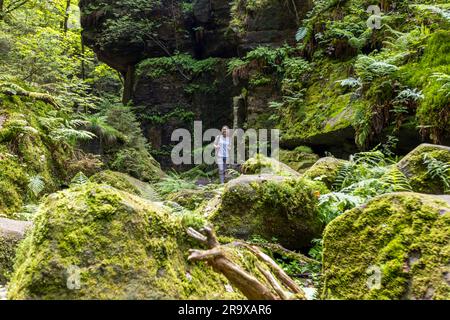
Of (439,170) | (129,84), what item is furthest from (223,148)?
(129,84)

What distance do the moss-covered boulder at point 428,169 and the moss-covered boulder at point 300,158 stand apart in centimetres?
423

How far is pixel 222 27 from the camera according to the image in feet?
63.5

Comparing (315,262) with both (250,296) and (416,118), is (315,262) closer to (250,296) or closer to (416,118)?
(250,296)

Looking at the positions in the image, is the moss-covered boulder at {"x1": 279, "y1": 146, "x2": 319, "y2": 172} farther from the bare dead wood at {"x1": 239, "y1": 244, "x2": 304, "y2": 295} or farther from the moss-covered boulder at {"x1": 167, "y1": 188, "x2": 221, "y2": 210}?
the bare dead wood at {"x1": 239, "y1": 244, "x2": 304, "y2": 295}

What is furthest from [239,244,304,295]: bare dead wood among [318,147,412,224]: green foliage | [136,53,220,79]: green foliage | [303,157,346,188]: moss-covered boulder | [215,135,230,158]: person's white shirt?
[136,53,220,79]: green foliage

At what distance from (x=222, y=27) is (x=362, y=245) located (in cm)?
1868

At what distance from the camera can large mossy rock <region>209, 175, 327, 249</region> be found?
15.0 ft

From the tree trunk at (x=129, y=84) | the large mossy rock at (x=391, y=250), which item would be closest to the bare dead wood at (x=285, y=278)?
the large mossy rock at (x=391, y=250)

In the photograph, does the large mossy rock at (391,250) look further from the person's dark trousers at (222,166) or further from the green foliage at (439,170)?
the person's dark trousers at (222,166)

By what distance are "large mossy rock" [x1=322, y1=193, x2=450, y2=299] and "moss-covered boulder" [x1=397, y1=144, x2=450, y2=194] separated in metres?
2.54

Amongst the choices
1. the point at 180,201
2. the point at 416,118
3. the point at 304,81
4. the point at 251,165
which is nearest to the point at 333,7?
the point at 304,81

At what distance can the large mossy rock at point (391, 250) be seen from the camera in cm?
205

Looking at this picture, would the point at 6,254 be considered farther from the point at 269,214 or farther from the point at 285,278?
the point at 269,214

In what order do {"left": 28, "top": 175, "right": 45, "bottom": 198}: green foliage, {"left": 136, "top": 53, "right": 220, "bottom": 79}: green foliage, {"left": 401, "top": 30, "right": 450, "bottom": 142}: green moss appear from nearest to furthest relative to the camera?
{"left": 28, "top": 175, "right": 45, "bottom": 198}: green foliage → {"left": 401, "top": 30, "right": 450, "bottom": 142}: green moss → {"left": 136, "top": 53, "right": 220, "bottom": 79}: green foliage
